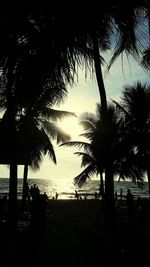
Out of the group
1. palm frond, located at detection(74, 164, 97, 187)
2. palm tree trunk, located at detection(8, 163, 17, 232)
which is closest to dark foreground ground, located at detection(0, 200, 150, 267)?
palm tree trunk, located at detection(8, 163, 17, 232)

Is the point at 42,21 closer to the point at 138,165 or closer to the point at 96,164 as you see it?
the point at 138,165

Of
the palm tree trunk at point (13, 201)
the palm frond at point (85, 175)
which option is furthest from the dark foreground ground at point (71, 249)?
the palm frond at point (85, 175)

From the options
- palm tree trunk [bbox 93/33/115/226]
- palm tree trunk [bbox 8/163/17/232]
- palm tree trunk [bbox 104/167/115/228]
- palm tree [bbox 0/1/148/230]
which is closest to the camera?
palm tree [bbox 0/1/148/230]

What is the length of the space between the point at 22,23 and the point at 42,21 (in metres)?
0.27

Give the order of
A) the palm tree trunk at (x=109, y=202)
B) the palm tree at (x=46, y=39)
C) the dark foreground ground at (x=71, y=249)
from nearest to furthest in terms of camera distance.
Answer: the palm tree at (x=46, y=39), the dark foreground ground at (x=71, y=249), the palm tree trunk at (x=109, y=202)

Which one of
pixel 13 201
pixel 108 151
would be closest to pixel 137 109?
pixel 108 151

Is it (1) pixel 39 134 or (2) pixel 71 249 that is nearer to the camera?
(2) pixel 71 249

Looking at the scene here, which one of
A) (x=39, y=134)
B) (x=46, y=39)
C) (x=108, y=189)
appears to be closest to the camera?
(x=46, y=39)

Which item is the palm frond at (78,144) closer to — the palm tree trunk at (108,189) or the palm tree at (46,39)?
the palm tree trunk at (108,189)

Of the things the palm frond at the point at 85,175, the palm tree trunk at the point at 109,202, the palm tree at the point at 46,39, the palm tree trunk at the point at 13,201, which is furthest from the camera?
the palm frond at the point at 85,175

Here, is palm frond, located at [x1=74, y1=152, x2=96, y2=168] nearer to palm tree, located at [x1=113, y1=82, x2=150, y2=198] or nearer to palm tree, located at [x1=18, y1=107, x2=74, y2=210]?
palm tree, located at [x1=18, y1=107, x2=74, y2=210]

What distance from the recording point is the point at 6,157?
43.5 ft

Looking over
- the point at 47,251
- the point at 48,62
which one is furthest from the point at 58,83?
the point at 47,251

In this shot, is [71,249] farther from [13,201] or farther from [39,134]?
[39,134]
